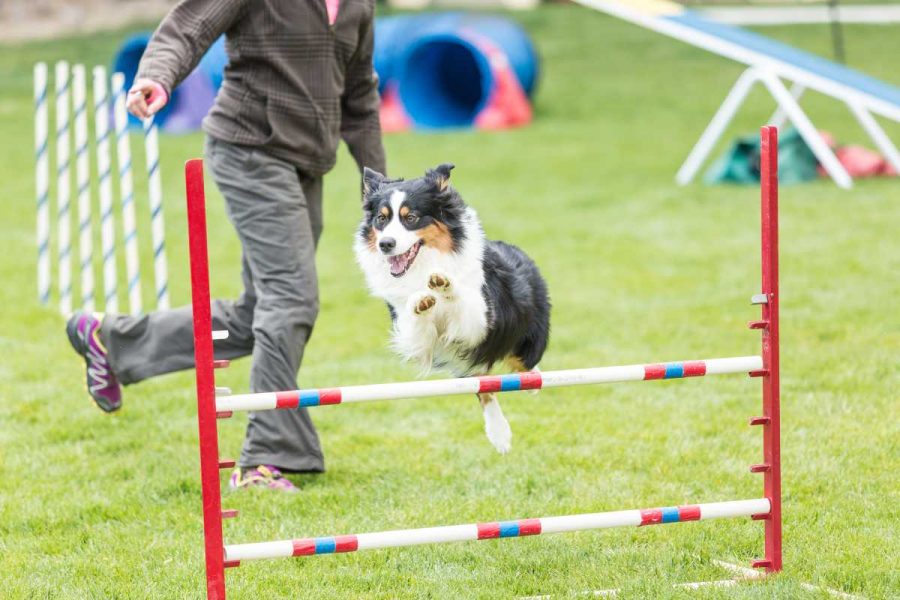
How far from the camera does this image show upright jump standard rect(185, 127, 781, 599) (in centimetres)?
322

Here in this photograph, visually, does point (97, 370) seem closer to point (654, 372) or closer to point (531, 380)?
point (531, 380)

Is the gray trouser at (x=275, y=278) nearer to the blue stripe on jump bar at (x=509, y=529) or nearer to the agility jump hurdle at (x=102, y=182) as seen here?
the blue stripe on jump bar at (x=509, y=529)

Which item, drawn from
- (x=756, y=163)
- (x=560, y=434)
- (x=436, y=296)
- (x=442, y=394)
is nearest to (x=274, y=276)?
(x=436, y=296)

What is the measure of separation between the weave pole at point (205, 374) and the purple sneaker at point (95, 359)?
6.73ft

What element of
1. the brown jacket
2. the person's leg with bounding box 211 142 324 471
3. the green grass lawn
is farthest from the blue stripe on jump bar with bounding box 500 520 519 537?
the brown jacket

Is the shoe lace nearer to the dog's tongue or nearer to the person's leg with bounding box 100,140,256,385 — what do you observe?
the person's leg with bounding box 100,140,256,385

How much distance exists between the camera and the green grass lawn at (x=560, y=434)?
12.6 feet

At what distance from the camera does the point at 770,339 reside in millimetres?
3549

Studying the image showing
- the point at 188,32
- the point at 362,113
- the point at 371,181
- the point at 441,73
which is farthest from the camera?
the point at 441,73

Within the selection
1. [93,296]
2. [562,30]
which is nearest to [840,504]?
[93,296]

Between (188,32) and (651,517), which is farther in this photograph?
(188,32)

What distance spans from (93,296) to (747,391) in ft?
14.4

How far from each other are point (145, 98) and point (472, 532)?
5.57 feet

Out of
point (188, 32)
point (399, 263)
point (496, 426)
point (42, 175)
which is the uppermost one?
point (188, 32)
